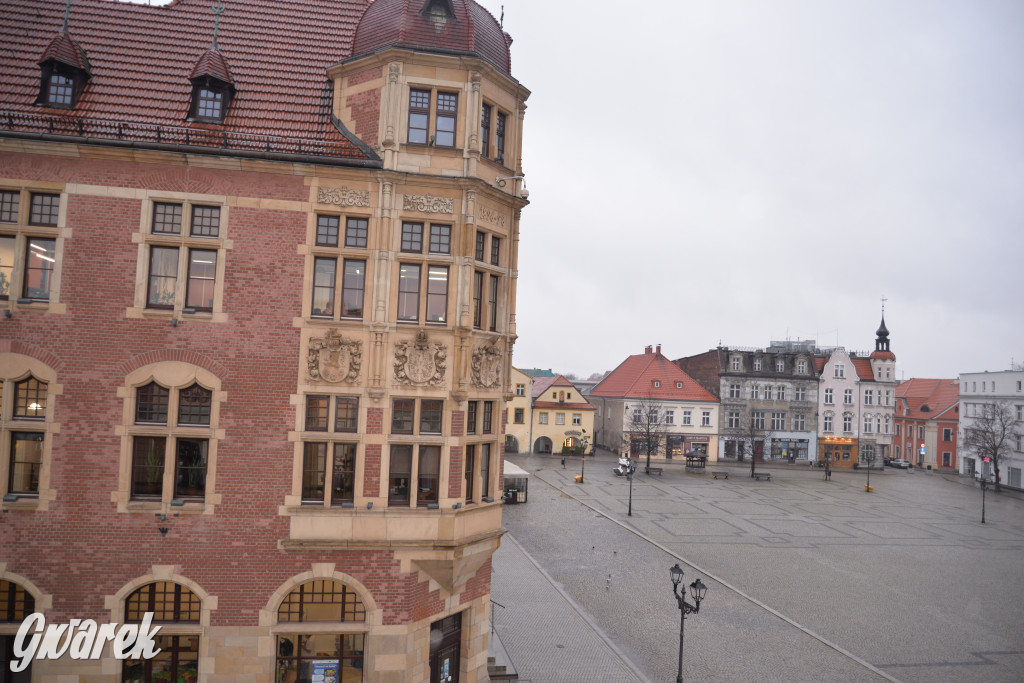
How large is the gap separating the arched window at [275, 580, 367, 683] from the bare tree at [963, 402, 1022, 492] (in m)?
68.1

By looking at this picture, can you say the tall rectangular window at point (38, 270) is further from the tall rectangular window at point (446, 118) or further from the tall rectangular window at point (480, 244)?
the tall rectangular window at point (480, 244)

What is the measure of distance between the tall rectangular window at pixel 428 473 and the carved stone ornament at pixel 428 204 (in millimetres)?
5425

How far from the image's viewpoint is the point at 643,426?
2714 inches

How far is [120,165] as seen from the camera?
14.0 meters

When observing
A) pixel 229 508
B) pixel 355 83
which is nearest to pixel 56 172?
pixel 355 83

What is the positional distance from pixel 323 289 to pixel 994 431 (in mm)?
75513

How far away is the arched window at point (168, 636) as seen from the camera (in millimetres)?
13609

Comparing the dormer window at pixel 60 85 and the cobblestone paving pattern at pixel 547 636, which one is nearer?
the dormer window at pixel 60 85

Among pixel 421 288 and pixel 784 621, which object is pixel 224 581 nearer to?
pixel 421 288

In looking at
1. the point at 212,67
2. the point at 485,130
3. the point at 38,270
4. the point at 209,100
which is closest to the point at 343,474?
the point at 38,270

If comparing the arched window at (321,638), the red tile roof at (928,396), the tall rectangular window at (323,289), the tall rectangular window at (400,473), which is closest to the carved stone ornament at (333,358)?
the tall rectangular window at (323,289)

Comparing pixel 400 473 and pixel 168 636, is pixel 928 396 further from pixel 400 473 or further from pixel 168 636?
pixel 168 636

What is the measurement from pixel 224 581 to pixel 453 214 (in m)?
9.47

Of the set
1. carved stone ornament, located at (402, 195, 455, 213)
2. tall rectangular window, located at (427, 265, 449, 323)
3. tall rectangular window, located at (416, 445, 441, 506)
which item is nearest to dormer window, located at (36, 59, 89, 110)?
carved stone ornament, located at (402, 195, 455, 213)
